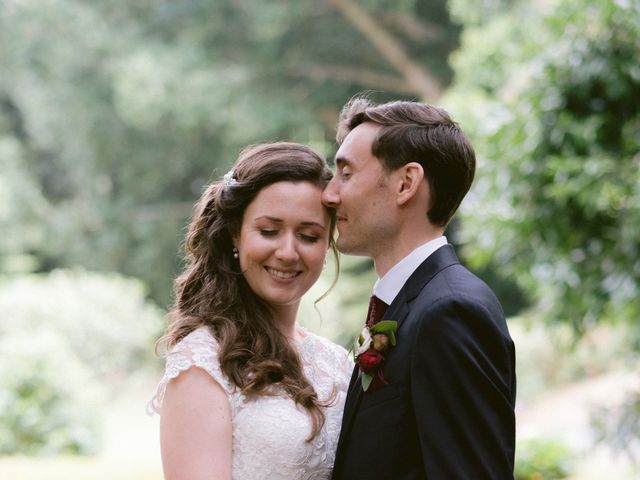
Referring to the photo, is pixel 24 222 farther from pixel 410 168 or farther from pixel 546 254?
pixel 410 168

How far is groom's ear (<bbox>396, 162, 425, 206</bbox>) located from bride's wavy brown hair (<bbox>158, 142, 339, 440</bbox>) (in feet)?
1.28

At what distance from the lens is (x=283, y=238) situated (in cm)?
294

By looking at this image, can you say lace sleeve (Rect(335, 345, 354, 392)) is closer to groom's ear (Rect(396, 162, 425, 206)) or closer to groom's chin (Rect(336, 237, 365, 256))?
groom's chin (Rect(336, 237, 365, 256))

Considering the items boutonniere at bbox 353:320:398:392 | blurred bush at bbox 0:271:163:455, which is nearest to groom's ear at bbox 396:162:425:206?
boutonniere at bbox 353:320:398:392

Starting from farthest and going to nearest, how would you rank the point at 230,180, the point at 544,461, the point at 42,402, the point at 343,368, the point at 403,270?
1. the point at 42,402
2. the point at 544,461
3. the point at 343,368
4. the point at 230,180
5. the point at 403,270

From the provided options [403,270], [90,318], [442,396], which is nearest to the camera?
[442,396]

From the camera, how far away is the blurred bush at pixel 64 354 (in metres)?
10.2

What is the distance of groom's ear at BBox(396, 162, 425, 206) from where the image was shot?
2633 millimetres

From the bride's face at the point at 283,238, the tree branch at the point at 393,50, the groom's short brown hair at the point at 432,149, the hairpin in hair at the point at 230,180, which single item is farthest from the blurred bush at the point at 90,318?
the groom's short brown hair at the point at 432,149

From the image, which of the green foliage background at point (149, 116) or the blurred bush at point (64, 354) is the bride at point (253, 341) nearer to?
the green foliage background at point (149, 116)

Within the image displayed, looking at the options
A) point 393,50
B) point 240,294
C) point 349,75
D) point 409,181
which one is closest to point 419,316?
point 409,181

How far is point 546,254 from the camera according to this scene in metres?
5.24

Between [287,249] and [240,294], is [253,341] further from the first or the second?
[287,249]

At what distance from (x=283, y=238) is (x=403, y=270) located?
0.44 m
